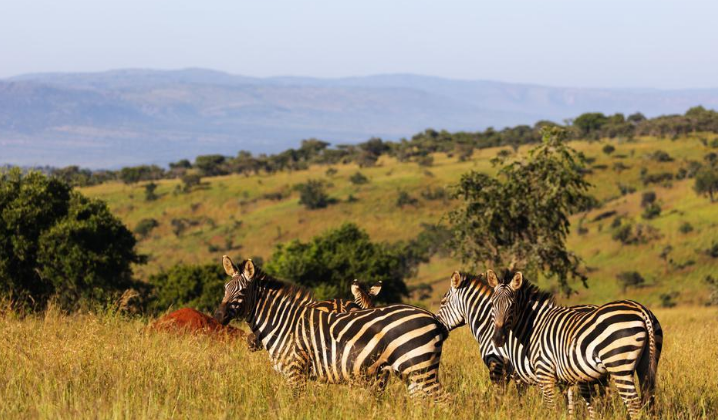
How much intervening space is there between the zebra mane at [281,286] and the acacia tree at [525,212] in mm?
23461

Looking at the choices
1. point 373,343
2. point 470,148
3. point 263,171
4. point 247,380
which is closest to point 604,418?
point 373,343

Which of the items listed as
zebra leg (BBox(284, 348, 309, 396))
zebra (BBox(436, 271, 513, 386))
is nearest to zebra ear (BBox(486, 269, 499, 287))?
zebra (BBox(436, 271, 513, 386))

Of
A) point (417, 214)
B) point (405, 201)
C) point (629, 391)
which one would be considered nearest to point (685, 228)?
point (417, 214)

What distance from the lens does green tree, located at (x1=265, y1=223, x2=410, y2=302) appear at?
151 feet

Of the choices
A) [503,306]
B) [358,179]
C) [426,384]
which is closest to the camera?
[426,384]

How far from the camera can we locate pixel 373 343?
9094 millimetres

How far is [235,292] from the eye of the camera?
32.8 ft

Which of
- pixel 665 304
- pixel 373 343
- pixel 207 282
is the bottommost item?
pixel 665 304

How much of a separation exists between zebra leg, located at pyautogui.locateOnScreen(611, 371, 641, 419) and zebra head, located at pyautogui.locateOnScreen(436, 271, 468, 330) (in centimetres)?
260

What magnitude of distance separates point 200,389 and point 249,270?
4.96 feet

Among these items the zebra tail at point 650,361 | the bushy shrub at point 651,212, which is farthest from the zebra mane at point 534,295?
the bushy shrub at point 651,212

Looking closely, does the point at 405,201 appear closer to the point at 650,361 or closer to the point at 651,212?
the point at 651,212

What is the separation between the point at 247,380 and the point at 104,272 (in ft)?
74.4

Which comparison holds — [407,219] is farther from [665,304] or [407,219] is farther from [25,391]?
[25,391]
